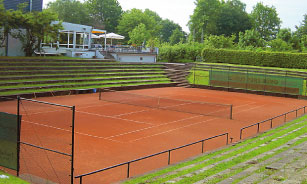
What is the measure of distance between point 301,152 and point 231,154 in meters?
2.49

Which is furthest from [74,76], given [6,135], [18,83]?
[6,135]

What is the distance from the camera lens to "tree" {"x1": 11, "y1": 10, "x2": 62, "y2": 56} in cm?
3712

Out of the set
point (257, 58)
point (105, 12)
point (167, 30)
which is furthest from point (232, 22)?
point (167, 30)

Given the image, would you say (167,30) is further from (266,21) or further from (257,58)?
(257,58)

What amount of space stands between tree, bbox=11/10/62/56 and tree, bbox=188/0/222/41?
58448 mm

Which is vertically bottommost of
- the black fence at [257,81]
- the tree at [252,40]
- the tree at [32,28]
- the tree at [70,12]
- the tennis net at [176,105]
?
the tennis net at [176,105]

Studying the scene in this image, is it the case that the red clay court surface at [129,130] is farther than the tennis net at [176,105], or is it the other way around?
the tennis net at [176,105]

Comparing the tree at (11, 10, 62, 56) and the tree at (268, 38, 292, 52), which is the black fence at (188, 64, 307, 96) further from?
the tree at (11, 10, 62, 56)

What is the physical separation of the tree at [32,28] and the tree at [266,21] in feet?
224

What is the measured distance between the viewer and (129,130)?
1972 centimetres

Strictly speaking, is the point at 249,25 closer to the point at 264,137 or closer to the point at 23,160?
the point at 264,137

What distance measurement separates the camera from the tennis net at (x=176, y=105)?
26.3m

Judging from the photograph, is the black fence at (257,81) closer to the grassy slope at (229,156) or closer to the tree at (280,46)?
the tree at (280,46)

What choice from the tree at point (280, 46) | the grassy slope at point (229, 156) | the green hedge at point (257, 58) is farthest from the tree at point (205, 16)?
the grassy slope at point (229, 156)
